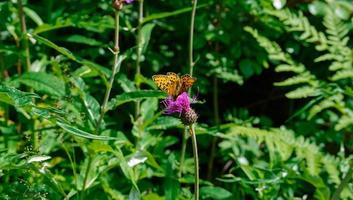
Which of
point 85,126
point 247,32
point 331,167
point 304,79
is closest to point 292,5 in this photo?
point 247,32

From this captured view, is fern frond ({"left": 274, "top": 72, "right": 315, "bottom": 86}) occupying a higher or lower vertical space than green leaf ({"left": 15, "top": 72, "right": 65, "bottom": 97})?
lower

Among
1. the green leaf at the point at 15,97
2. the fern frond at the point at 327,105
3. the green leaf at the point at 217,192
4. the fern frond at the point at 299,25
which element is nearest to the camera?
the green leaf at the point at 15,97

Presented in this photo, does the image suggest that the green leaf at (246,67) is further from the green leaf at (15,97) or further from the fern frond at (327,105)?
the green leaf at (15,97)

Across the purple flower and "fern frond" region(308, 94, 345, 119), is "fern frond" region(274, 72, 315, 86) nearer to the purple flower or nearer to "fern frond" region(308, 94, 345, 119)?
"fern frond" region(308, 94, 345, 119)

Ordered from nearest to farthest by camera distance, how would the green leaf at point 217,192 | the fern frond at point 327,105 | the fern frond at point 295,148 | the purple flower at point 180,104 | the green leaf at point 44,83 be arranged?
the purple flower at point 180,104, the green leaf at point 44,83, the green leaf at point 217,192, the fern frond at point 295,148, the fern frond at point 327,105

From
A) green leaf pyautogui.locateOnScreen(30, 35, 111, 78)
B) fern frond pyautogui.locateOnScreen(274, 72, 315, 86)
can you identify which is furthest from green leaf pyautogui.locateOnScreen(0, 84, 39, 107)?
fern frond pyautogui.locateOnScreen(274, 72, 315, 86)

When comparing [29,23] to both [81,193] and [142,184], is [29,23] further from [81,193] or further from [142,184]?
[81,193]

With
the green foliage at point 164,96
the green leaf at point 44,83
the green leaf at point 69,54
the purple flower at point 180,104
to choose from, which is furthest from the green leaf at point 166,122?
the purple flower at point 180,104

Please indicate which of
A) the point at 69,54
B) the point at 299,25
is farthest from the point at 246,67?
the point at 69,54
